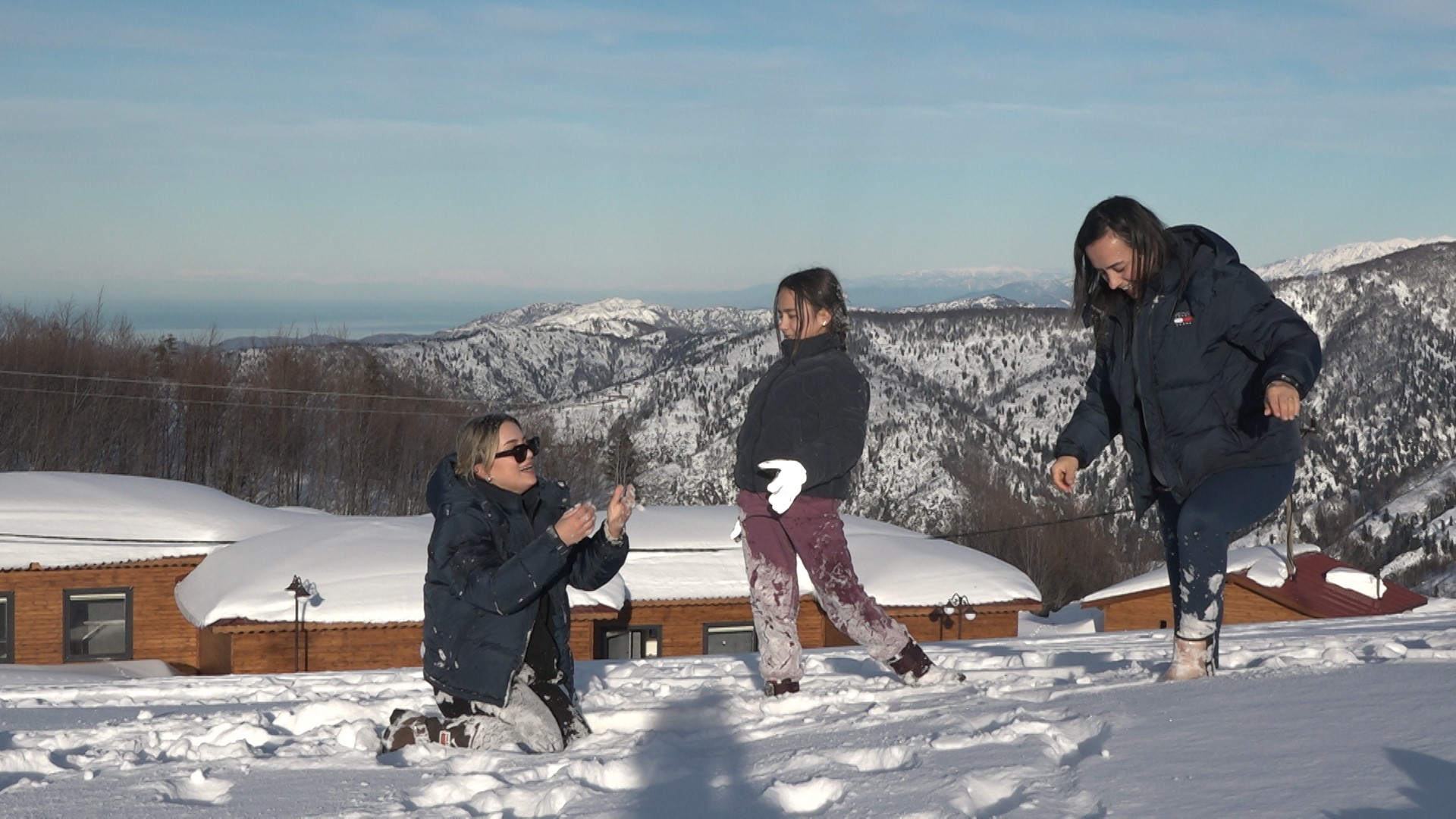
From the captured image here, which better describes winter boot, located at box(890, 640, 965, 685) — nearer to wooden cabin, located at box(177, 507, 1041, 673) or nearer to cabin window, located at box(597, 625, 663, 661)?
wooden cabin, located at box(177, 507, 1041, 673)

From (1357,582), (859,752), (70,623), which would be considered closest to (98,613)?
(70,623)

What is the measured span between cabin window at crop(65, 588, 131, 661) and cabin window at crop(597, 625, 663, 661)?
23.9 feet

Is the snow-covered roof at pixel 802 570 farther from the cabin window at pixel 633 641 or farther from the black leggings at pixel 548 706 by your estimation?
the black leggings at pixel 548 706

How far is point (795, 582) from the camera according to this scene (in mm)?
5105

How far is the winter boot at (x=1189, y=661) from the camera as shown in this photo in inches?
176

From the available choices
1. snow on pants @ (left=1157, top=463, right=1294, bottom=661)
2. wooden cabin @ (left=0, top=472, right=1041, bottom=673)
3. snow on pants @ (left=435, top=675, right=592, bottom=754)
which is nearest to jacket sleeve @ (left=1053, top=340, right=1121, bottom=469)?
snow on pants @ (left=1157, top=463, right=1294, bottom=661)

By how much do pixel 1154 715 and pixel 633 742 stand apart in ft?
5.50

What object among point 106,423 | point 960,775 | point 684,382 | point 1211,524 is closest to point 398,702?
point 960,775

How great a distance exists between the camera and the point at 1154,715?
3771 mm

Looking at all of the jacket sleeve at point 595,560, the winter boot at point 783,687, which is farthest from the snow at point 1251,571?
the jacket sleeve at point 595,560

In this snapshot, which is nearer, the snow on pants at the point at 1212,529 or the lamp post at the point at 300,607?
the snow on pants at the point at 1212,529

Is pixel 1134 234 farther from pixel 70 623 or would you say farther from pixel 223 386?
pixel 223 386

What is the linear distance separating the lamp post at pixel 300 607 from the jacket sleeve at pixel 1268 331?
1376 cm

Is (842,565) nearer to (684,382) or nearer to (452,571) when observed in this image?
(452,571)
